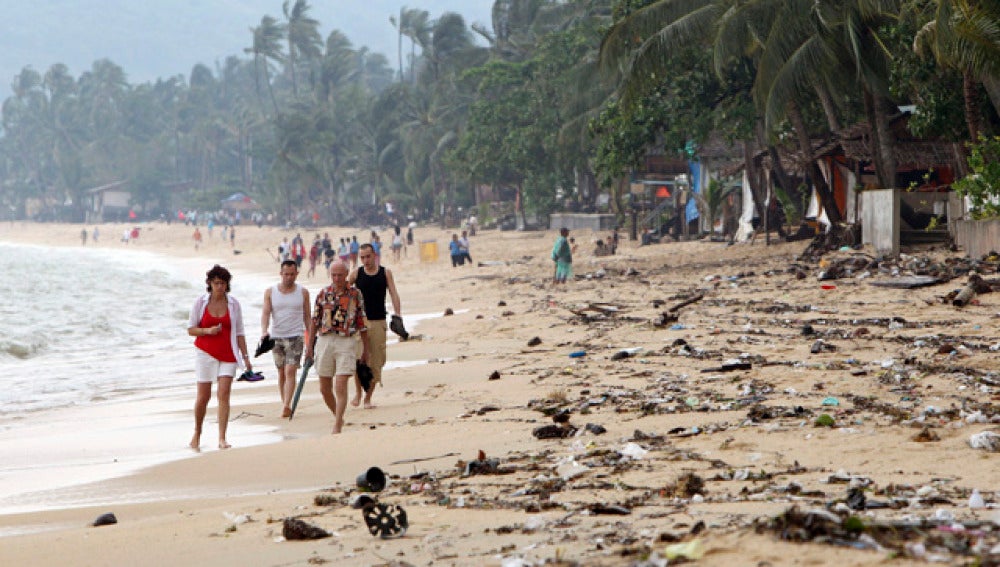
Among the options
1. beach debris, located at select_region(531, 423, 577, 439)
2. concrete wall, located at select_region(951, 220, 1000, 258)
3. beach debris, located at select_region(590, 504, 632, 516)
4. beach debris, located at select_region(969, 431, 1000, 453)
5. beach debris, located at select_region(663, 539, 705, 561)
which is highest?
concrete wall, located at select_region(951, 220, 1000, 258)

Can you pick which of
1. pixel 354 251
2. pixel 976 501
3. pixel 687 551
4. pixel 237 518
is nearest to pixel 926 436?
pixel 976 501

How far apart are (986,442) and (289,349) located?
241 inches

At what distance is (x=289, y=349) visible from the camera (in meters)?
10.1

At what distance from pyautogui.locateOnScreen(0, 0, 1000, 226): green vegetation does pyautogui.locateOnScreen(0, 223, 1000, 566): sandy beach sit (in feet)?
17.6

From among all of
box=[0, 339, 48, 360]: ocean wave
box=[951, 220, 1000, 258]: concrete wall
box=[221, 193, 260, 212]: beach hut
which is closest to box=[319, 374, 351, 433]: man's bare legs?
box=[0, 339, 48, 360]: ocean wave

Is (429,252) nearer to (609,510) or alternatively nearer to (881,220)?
(881,220)

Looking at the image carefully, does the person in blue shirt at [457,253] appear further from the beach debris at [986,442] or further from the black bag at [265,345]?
the beach debris at [986,442]

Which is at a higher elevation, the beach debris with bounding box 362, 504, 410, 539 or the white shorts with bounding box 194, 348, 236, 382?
the white shorts with bounding box 194, 348, 236, 382

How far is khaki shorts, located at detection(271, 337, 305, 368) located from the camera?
10086 mm

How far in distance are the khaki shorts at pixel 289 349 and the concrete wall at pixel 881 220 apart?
38.4 ft

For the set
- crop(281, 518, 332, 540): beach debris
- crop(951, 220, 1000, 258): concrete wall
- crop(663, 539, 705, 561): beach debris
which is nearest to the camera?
crop(663, 539, 705, 561): beach debris

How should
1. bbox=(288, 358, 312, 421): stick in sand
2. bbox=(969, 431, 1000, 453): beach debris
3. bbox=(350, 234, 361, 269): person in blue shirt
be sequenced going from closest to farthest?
bbox=(969, 431, 1000, 453): beach debris, bbox=(288, 358, 312, 421): stick in sand, bbox=(350, 234, 361, 269): person in blue shirt

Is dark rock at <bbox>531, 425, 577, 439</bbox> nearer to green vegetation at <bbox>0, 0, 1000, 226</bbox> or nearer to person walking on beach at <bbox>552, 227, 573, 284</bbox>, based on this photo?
green vegetation at <bbox>0, 0, 1000, 226</bbox>

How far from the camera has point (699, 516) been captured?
4531mm
